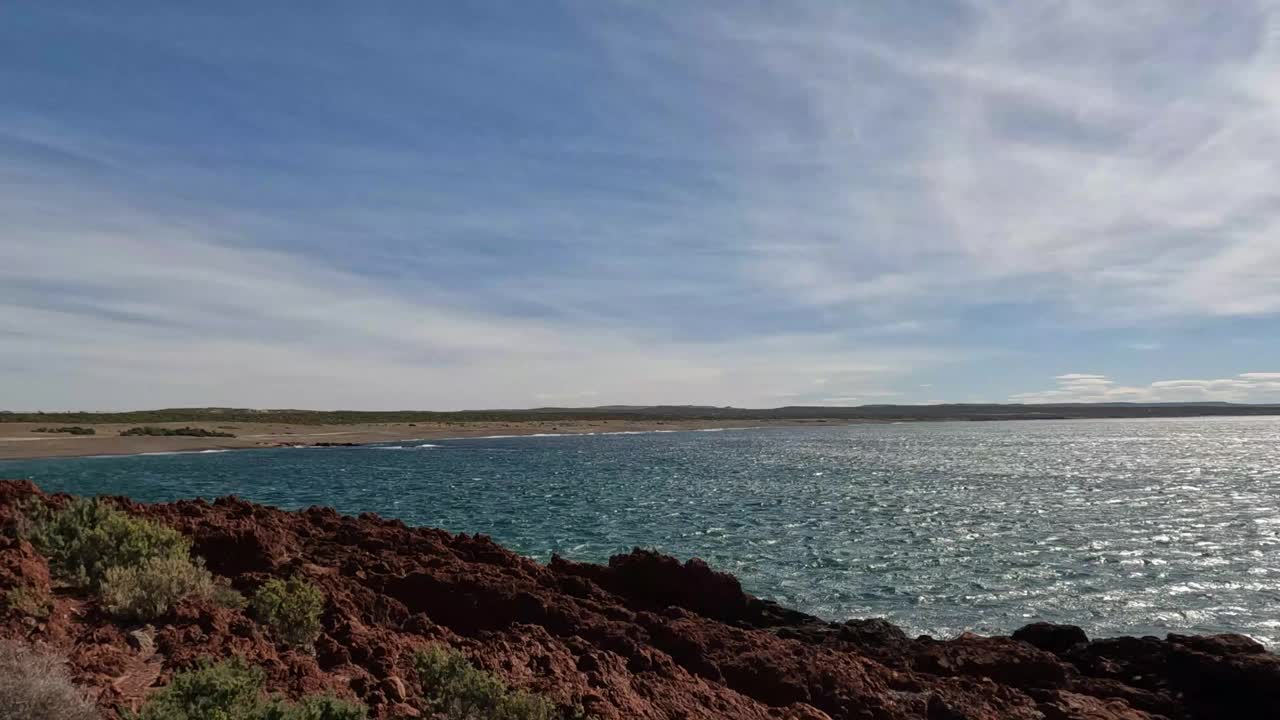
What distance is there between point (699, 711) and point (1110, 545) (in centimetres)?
2374

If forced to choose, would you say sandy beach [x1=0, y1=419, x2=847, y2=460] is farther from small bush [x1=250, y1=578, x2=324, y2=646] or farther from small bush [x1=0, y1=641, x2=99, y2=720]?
small bush [x1=0, y1=641, x2=99, y2=720]

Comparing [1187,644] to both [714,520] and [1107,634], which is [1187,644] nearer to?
[1107,634]

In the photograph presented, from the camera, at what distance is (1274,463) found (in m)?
73.3

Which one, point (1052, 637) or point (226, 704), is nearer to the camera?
point (226, 704)

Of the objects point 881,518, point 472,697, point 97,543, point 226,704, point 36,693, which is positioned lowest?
point 881,518

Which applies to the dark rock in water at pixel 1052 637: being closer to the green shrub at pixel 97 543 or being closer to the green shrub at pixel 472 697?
the green shrub at pixel 472 697

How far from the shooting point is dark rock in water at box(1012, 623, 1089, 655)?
576 inches

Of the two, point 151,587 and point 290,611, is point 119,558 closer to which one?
point 151,587

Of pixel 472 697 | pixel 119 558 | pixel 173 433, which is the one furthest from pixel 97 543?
pixel 173 433

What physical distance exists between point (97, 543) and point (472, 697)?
6.66 m

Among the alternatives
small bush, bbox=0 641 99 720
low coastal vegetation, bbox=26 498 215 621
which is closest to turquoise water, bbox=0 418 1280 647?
low coastal vegetation, bbox=26 498 215 621

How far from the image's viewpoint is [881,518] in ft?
112

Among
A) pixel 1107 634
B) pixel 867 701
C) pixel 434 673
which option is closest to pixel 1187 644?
pixel 1107 634

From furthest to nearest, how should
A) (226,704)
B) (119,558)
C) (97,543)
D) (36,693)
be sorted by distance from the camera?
(97,543) < (119,558) < (226,704) < (36,693)
